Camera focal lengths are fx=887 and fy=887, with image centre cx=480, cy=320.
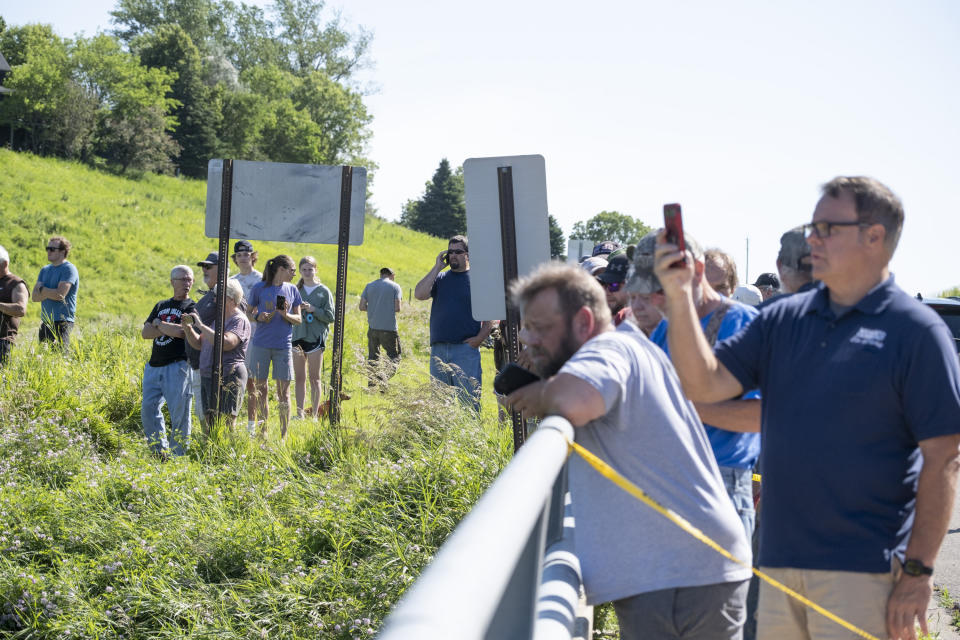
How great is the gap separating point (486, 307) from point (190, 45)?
7390 centimetres

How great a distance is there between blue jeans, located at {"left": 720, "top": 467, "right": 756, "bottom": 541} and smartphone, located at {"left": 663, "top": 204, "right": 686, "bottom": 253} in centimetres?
143

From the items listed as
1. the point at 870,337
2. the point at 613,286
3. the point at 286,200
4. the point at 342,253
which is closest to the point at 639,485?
the point at 870,337

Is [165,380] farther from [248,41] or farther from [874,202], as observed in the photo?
[248,41]

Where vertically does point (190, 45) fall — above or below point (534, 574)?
above

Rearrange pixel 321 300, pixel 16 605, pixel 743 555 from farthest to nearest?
pixel 321 300, pixel 16 605, pixel 743 555

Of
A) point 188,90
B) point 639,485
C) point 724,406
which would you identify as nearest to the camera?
point 639,485

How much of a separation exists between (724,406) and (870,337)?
77 cm

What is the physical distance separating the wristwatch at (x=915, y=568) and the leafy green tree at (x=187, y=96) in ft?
224

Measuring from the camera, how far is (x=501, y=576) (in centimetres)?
103

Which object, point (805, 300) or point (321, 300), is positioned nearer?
point (805, 300)

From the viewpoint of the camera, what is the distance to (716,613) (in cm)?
249

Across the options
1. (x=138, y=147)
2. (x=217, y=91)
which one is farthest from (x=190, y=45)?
(x=138, y=147)

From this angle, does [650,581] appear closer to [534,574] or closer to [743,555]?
[743,555]

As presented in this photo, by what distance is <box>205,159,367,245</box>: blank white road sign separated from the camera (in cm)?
857
